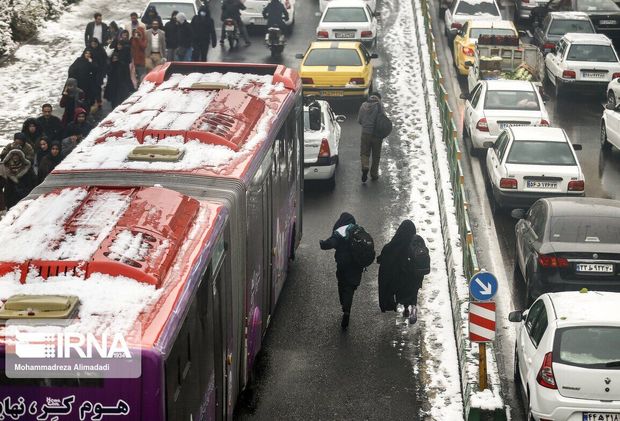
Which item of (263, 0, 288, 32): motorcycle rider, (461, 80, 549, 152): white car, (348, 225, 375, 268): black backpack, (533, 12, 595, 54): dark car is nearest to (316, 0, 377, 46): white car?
(263, 0, 288, 32): motorcycle rider

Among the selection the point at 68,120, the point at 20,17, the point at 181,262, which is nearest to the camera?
the point at 181,262

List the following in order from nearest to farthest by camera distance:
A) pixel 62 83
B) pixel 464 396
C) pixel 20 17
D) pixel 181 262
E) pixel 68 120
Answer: pixel 181 262 → pixel 464 396 → pixel 68 120 → pixel 62 83 → pixel 20 17

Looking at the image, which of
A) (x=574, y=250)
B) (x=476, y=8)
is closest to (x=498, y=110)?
(x=574, y=250)

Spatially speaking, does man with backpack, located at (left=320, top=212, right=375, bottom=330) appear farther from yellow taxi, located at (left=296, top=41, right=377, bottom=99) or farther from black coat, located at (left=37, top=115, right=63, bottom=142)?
yellow taxi, located at (left=296, top=41, right=377, bottom=99)

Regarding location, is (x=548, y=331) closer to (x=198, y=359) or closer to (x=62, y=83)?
(x=198, y=359)

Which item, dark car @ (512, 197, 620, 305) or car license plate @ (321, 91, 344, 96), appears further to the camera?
car license plate @ (321, 91, 344, 96)

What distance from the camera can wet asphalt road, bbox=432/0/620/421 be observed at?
636 inches

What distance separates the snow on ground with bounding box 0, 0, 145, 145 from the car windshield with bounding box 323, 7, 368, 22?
6.63m

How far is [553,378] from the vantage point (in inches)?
488

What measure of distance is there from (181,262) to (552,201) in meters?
8.92

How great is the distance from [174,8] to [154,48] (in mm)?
7666

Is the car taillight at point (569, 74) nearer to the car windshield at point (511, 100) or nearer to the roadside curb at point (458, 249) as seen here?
the roadside curb at point (458, 249)

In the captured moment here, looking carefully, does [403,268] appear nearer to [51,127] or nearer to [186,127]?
[186,127]

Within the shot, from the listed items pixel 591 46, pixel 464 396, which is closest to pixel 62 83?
pixel 591 46
